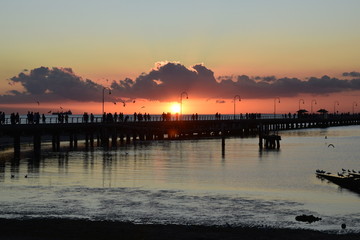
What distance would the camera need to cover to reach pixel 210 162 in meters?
64.3

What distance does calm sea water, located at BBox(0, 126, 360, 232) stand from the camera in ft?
99.1

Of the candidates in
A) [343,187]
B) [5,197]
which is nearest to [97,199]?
[5,197]

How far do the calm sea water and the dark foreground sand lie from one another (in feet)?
4.77

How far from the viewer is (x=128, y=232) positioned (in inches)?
1032

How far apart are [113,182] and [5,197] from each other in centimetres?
1000

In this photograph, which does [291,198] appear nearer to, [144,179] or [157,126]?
[144,179]

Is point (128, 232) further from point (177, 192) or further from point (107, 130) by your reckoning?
point (107, 130)

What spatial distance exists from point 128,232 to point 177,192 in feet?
42.2

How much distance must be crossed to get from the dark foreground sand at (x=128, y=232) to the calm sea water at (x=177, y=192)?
1455 millimetres

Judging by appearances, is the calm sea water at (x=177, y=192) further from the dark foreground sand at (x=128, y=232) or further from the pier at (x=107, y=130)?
the pier at (x=107, y=130)

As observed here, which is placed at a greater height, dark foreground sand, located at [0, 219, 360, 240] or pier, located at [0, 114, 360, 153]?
pier, located at [0, 114, 360, 153]

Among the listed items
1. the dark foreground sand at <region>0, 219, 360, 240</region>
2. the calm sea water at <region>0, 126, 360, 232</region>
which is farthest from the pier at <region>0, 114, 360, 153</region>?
the dark foreground sand at <region>0, 219, 360, 240</region>

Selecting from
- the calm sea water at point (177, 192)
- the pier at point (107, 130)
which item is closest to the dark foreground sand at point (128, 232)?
the calm sea water at point (177, 192)

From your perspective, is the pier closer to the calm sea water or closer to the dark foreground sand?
the calm sea water
